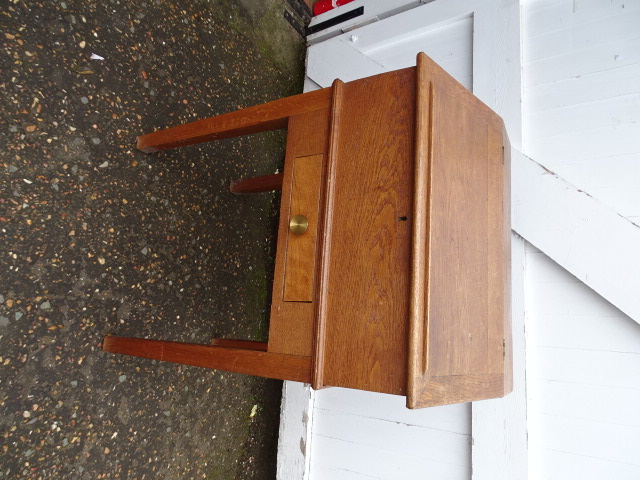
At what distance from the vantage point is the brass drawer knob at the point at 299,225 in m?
1.14

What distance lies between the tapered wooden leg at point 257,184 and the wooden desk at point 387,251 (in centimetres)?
53

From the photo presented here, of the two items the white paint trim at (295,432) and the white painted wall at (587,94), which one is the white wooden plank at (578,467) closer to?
the white painted wall at (587,94)

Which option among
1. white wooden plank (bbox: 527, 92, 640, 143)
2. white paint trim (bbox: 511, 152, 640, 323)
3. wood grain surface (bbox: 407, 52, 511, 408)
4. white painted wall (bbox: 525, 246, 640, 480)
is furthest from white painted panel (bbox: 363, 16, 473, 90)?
white painted wall (bbox: 525, 246, 640, 480)

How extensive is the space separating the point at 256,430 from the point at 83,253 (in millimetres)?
1118

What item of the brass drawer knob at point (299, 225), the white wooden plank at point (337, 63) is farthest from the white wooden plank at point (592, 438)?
the white wooden plank at point (337, 63)

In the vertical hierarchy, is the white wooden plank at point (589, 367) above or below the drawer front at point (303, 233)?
below

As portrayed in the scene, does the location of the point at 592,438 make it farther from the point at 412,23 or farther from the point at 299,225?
the point at 412,23

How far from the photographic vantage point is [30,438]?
1284 millimetres

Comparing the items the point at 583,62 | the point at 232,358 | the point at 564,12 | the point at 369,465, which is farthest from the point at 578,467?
the point at 564,12

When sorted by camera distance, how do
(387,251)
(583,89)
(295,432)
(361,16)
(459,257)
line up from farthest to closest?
1. (361,16)
2. (295,432)
3. (583,89)
4. (459,257)
5. (387,251)

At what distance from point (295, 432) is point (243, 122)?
4.50 ft

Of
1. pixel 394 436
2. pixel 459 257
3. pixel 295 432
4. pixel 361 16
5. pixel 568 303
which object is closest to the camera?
pixel 459 257

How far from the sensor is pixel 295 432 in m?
2.07

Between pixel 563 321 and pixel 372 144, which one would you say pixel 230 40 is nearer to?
pixel 372 144
